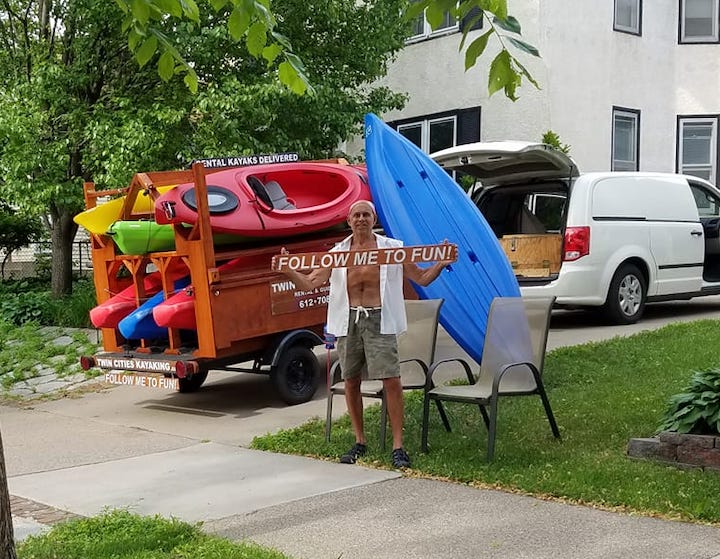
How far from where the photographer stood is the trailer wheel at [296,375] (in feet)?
29.1

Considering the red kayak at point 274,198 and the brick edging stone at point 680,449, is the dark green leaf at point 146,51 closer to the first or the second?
the red kayak at point 274,198

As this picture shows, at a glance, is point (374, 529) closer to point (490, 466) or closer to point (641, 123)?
point (490, 466)

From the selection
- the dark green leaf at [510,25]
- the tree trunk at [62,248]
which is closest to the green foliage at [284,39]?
the dark green leaf at [510,25]

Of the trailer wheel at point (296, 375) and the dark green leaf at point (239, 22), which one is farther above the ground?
the dark green leaf at point (239, 22)

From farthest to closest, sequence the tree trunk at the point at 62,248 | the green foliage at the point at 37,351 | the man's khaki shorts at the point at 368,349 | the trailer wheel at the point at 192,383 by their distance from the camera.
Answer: the tree trunk at the point at 62,248 < the green foliage at the point at 37,351 < the trailer wheel at the point at 192,383 < the man's khaki shorts at the point at 368,349

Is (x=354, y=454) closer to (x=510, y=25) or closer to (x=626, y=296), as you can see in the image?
(x=510, y=25)

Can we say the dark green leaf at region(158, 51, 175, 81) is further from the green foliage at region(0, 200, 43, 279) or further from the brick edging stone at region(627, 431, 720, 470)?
the green foliage at region(0, 200, 43, 279)

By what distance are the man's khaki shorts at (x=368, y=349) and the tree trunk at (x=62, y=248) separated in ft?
35.2

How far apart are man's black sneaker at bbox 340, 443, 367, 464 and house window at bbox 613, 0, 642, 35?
13499 mm

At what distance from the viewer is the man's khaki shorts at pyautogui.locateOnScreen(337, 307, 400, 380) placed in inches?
252

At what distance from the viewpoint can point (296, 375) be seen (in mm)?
9141

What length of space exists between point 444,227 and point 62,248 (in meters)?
9.33

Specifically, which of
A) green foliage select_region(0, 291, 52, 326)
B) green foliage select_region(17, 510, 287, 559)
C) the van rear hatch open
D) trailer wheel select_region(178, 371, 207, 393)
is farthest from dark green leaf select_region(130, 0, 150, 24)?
green foliage select_region(0, 291, 52, 326)

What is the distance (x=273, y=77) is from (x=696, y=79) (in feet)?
32.5
